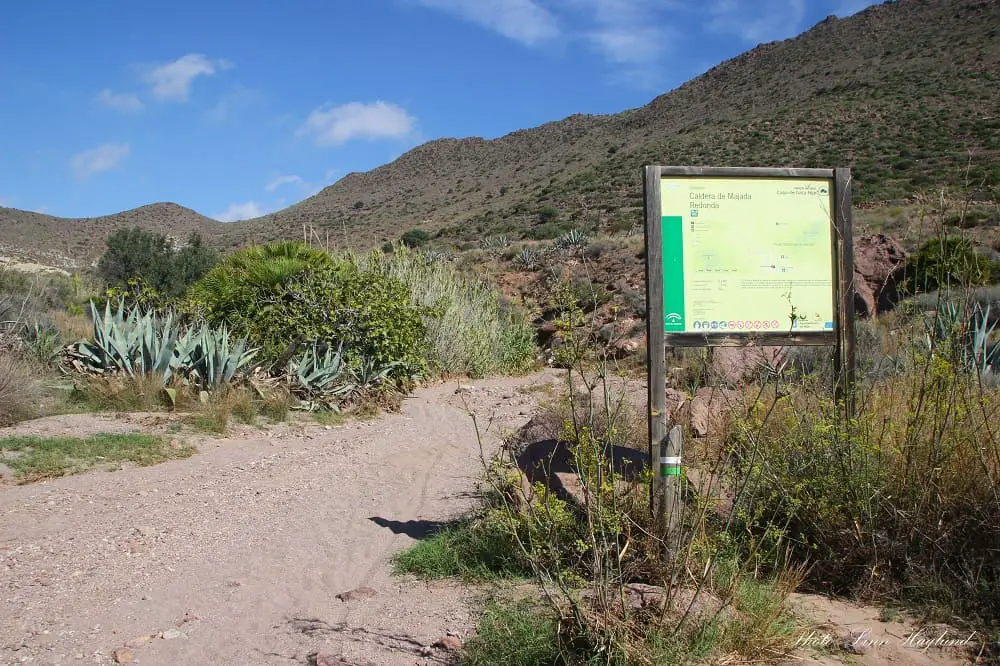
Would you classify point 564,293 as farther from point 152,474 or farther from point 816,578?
point 152,474

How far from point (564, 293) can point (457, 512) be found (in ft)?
8.59

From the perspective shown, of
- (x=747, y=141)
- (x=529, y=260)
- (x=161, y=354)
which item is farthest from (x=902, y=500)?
(x=747, y=141)

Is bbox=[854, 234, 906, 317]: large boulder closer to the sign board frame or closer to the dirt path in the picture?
the dirt path

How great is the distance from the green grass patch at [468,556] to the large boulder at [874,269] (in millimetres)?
10927

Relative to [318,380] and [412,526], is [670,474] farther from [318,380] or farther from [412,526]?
[318,380]

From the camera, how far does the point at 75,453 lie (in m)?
6.07

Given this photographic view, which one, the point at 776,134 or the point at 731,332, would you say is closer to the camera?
the point at 731,332

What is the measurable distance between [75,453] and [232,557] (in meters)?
2.59

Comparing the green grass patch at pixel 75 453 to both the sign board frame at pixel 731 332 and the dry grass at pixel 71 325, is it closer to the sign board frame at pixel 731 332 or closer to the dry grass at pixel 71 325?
the sign board frame at pixel 731 332

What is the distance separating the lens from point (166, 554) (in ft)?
14.3

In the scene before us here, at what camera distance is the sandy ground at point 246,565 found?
10.2 ft

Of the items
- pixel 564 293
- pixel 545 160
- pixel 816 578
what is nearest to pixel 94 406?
pixel 564 293

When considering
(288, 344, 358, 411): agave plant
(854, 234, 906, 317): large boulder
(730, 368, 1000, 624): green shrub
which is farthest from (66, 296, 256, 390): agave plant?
(854, 234, 906, 317): large boulder

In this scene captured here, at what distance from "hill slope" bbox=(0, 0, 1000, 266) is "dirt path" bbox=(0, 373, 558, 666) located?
20635 millimetres
